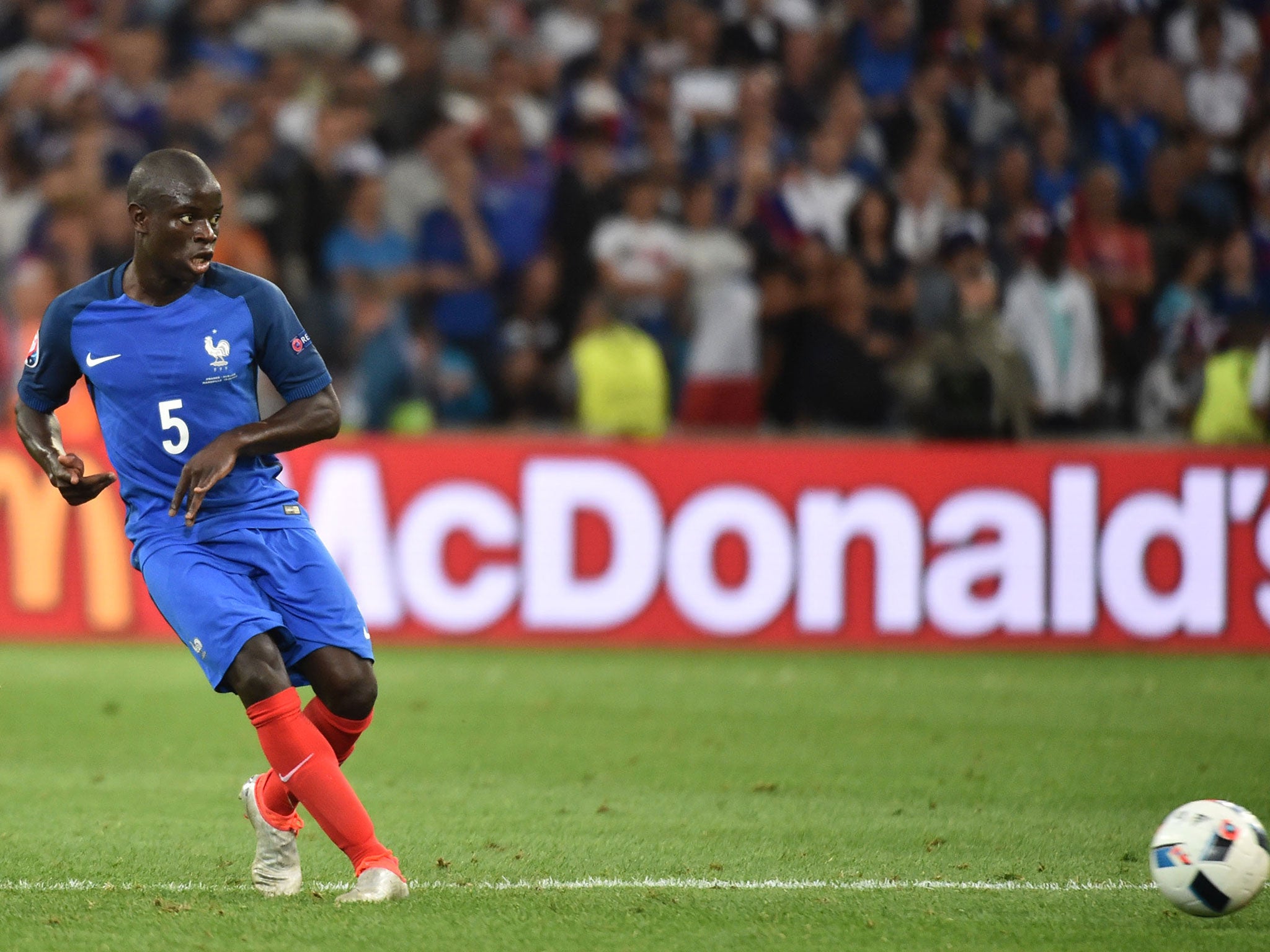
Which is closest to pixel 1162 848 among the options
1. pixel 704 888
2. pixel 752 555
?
pixel 704 888

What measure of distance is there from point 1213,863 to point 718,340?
8.59 meters

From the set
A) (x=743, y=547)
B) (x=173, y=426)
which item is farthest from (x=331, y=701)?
(x=743, y=547)

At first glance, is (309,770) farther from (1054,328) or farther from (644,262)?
(1054,328)

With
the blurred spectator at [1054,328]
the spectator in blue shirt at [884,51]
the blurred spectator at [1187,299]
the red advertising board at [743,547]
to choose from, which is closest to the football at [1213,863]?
the red advertising board at [743,547]

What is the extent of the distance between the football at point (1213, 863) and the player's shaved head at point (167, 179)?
10.8 ft

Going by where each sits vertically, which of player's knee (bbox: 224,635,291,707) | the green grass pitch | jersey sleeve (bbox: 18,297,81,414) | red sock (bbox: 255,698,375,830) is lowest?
the green grass pitch

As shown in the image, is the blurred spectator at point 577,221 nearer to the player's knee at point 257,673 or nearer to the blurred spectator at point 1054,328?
the blurred spectator at point 1054,328

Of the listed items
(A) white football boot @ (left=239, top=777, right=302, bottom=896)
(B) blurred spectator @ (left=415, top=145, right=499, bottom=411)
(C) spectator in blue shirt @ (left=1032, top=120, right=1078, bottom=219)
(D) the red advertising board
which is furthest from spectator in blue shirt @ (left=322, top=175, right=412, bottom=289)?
(A) white football boot @ (left=239, top=777, right=302, bottom=896)

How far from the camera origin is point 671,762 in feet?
27.6

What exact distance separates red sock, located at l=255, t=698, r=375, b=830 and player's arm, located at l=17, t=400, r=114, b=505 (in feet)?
2.99

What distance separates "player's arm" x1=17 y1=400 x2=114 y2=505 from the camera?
547 centimetres

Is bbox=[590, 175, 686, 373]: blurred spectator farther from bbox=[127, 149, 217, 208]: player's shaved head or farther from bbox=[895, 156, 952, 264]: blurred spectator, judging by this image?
bbox=[127, 149, 217, 208]: player's shaved head

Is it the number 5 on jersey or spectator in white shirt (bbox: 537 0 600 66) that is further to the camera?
spectator in white shirt (bbox: 537 0 600 66)

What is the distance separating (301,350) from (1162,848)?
2858mm
